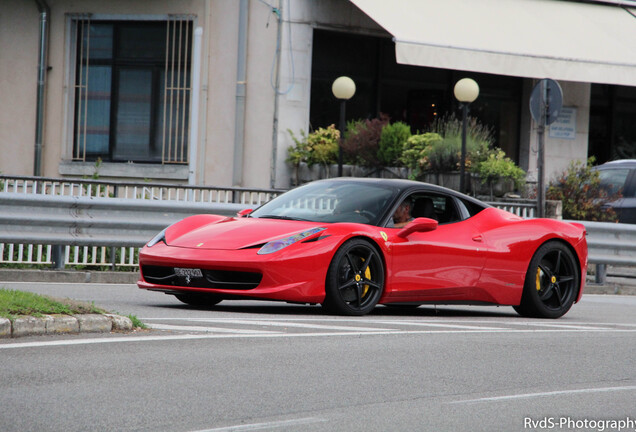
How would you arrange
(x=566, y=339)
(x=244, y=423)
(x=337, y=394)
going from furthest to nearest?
(x=566, y=339) → (x=337, y=394) → (x=244, y=423)

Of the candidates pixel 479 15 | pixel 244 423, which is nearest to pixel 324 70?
pixel 479 15

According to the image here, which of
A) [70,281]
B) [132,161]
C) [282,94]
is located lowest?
[70,281]

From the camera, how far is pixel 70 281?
12.4 metres


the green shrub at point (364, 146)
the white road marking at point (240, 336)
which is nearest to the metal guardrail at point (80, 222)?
the white road marking at point (240, 336)

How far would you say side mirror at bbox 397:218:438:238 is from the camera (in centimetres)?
948

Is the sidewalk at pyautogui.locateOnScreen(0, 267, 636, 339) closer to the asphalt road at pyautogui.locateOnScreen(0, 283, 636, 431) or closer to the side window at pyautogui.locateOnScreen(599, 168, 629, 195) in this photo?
the asphalt road at pyautogui.locateOnScreen(0, 283, 636, 431)

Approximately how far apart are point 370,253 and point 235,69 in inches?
487

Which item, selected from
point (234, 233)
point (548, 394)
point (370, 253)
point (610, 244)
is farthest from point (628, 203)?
point (548, 394)

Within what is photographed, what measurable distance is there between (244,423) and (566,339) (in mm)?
4218

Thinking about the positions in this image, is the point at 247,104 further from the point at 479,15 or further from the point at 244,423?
the point at 244,423

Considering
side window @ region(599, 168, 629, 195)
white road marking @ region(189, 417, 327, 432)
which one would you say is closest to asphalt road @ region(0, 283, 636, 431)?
white road marking @ region(189, 417, 327, 432)

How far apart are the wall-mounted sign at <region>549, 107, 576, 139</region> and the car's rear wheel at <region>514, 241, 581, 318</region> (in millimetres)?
12905

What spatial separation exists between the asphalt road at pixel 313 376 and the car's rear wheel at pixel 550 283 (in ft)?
4.26

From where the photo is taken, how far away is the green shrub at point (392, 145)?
19.1m
